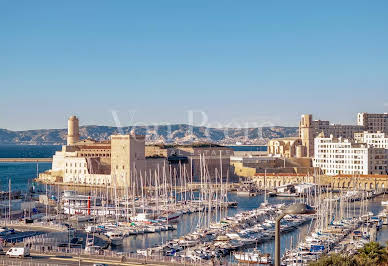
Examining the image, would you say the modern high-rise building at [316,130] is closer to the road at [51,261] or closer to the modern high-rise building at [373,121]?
the modern high-rise building at [373,121]

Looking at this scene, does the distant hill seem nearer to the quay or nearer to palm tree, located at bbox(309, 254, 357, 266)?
the quay

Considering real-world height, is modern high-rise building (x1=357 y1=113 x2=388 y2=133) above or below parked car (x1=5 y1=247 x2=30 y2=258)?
above

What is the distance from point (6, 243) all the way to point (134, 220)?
12742 mm

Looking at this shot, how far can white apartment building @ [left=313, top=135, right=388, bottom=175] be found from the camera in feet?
192

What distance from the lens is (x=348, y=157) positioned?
60.1 meters

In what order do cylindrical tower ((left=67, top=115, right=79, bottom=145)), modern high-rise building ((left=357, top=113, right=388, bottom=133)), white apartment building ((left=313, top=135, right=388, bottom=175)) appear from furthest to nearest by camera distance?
modern high-rise building ((left=357, top=113, right=388, bottom=133)), cylindrical tower ((left=67, top=115, right=79, bottom=145)), white apartment building ((left=313, top=135, right=388, bottom=175))

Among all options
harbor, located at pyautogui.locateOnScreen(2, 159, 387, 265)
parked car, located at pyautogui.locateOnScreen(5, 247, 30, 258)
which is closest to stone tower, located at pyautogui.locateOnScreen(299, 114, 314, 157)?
harbor, located at pyautogui.locateOnScreen(2, 159, 387, 265)

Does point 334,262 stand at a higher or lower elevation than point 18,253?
higher

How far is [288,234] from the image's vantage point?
103 ft

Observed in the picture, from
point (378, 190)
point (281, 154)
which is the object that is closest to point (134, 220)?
point (378, 190)

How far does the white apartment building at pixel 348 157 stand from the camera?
5866 cm

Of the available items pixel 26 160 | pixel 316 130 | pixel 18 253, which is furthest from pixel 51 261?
pixel 26 160

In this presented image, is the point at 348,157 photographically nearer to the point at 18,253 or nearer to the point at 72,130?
the point at 72,130

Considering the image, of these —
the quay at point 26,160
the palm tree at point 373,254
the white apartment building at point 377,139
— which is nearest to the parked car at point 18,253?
the palm tree at point 373,254
